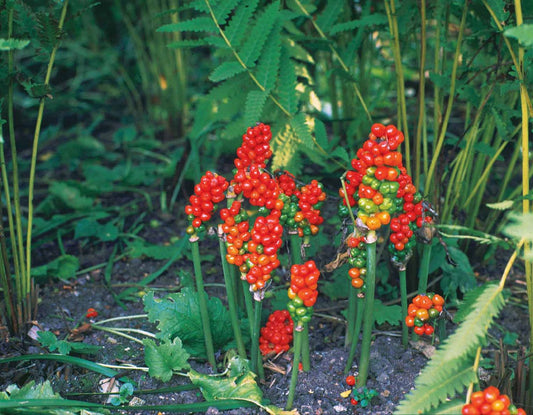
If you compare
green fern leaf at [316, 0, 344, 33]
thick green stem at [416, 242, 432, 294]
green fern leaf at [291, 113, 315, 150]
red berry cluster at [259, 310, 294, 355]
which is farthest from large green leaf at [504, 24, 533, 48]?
green fern leaf at [316, 0, 344, 33]

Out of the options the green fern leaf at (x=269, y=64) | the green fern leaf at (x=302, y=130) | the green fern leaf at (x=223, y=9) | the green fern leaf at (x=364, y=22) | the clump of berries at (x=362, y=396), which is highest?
the green fern leaf at (x=223, y=9)

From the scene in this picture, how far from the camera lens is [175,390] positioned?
184 cm

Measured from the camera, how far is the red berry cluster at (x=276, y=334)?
2041 millimetres

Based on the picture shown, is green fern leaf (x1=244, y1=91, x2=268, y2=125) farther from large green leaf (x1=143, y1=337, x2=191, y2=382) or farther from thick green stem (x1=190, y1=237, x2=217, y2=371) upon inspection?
large green leaf (x1=143, y1=337, x2=191, y2=382)

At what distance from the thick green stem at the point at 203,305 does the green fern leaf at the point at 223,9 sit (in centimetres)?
82

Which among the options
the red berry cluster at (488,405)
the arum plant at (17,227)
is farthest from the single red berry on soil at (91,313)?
the red berry cluster at (488,405)

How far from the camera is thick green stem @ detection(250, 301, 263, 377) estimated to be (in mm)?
1794

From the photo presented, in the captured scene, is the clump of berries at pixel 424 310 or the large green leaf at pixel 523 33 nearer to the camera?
the large green leaf at pixel 523 33

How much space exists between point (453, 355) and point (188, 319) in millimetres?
959

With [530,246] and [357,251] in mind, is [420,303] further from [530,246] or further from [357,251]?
[530,246]

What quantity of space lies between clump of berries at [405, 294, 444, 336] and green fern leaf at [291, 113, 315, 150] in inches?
26.8

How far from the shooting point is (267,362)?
2049 mm

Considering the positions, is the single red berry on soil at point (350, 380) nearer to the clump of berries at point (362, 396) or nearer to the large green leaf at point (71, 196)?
the clump of berries at point (362, 396)

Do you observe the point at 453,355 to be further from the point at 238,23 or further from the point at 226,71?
the point at 238,23
